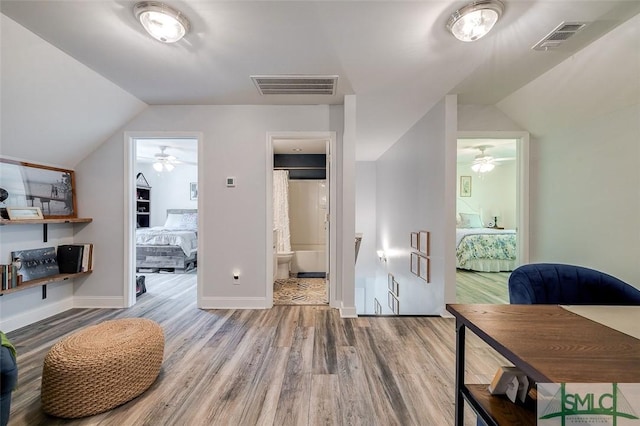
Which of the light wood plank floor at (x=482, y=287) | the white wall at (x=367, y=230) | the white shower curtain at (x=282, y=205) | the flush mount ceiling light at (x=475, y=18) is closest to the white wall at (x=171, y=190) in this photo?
the white shower curtain at (x=282, y=205)

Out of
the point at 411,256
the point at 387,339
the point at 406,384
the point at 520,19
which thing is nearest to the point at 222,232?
the point at 387,339

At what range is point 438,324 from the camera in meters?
2.67

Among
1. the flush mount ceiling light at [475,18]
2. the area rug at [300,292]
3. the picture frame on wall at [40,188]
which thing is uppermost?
the flush mount ceiling light at [475,18]

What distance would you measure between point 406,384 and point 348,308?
1.15 m

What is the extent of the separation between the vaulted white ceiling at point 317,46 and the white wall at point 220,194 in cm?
25

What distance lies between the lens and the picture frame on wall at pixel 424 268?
3.31 metres

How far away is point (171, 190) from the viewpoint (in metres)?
7.12

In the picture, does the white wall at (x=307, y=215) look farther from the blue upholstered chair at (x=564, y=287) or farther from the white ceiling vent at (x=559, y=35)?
the blue upholstered chair at (x=564, y=287)

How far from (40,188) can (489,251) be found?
694cm

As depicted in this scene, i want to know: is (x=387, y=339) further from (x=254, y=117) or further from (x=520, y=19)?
(x=254, y=117)

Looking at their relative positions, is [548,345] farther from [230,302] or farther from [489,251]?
[489,251]

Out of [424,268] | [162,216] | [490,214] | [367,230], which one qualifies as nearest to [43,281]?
[424,268]

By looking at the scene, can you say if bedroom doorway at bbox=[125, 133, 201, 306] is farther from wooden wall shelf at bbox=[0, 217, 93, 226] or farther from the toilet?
the toilet

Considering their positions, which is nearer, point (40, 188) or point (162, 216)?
point (40, 188)
